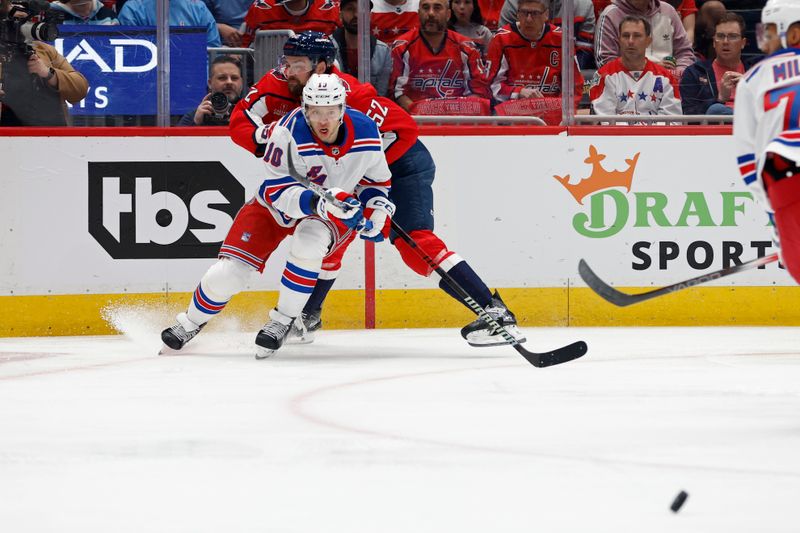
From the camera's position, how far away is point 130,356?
15.0ft

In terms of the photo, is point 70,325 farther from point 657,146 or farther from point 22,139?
point 657,146

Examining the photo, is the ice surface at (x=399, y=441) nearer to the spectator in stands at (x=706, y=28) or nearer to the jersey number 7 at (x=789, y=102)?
the jersey number 7 at (x=789, y=102)

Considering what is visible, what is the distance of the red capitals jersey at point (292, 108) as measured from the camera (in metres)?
4.74

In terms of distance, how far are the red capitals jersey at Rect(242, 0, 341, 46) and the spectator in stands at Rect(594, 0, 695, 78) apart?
116 cm

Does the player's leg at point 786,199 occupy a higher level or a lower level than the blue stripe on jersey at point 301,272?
higher

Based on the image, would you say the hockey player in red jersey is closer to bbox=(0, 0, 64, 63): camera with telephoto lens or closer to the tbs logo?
the tbs logo

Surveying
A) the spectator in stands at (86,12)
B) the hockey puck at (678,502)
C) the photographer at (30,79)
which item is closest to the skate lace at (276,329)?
the photographer at (30,79)

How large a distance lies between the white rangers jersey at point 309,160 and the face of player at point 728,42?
1864mm

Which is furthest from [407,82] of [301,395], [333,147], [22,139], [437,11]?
[301,395]

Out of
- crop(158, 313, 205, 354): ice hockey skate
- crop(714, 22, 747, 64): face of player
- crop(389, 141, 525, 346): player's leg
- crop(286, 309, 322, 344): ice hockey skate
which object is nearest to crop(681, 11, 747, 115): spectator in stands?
crop(714, 22, 747, 64): face of player

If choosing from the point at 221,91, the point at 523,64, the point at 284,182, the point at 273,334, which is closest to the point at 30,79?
the point at 221,91

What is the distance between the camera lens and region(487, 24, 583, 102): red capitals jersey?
5512mm

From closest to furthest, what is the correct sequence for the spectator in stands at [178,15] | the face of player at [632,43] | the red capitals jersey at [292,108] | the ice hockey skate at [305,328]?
the red capitals jersey at [292,108] → the ice hockey skate at [305,328] → the spectator in stands at [178,15] → the face of player at [632,43]

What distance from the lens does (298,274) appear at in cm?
439
